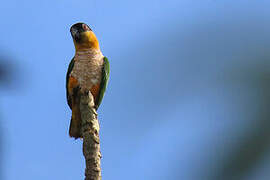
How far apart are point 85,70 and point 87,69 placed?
6 cm

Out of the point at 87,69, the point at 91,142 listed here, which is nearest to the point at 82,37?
the point at 87,69

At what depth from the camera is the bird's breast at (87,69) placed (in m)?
5.98

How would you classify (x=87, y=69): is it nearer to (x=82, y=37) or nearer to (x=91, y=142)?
(x=82, y=37)

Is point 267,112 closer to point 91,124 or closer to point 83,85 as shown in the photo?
point 91,124

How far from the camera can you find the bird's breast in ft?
19.6

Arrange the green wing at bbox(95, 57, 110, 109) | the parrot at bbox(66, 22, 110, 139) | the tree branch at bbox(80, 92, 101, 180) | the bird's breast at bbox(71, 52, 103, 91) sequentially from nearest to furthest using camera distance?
the tree branch at bbox(80, 92, 101, 180)
the parrot at bbox(66, 22, 110, 139)
the bird's breast at bbox(71, 52, 103, 91)
the green wing at bbox(95, 57, 110, 109)

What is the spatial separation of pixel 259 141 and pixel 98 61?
5906mm

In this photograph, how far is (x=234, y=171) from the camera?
1.90ft

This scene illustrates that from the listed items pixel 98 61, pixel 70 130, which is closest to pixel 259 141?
pixel 70 130

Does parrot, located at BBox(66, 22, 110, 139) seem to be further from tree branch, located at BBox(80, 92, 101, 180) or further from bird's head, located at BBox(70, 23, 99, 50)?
tree branch, located at BBox(80, 92, 101, 180)

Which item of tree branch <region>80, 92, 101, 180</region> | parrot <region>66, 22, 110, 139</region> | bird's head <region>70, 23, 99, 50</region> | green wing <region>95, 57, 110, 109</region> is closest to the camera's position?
tree branch <region>80, 92, 101, 180</region>

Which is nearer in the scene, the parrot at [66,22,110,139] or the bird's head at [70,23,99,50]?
the parrot at [66,22,110,139]

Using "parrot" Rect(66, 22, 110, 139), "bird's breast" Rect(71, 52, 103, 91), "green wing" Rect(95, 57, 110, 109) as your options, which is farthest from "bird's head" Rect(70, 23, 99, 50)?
"green wing" Rect(95, 57, 110, 109)

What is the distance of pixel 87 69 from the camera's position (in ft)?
20.0
